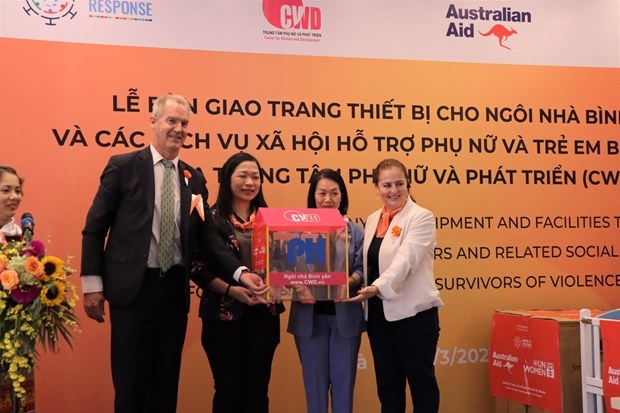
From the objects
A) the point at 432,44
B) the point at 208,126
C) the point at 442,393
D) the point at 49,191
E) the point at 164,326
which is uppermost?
the point at 432,44

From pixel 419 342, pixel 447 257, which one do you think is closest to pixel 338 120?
pixel 447 257

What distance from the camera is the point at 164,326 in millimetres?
2938

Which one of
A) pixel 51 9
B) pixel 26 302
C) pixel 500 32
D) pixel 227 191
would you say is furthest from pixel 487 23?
pixel 26 302

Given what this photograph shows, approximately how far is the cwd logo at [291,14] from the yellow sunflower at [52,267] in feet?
7.19

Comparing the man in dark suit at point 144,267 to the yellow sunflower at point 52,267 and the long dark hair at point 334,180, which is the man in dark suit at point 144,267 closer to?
the yellow sunflower at point 52,267

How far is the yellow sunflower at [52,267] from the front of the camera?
105 inches

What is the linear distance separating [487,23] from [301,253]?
2.41 metres

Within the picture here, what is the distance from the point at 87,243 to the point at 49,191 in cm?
117

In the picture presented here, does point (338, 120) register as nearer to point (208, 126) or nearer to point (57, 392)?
point (208, 126)

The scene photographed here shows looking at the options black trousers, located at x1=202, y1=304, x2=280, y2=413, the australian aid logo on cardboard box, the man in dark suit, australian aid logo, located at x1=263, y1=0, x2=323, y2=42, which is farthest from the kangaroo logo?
black trousers, located at x1=202, y1=304, x2=280, y2=413

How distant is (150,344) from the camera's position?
2.89 meters

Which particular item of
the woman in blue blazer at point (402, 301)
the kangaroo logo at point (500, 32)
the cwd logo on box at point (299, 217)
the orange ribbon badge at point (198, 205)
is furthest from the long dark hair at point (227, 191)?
the kangaroo logo at point (500, 32)

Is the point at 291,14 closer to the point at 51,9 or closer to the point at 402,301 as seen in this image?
the point at 51,9

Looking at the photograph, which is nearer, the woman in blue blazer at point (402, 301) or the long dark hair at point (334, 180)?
the woman in blue blazer at point (402, 301)
